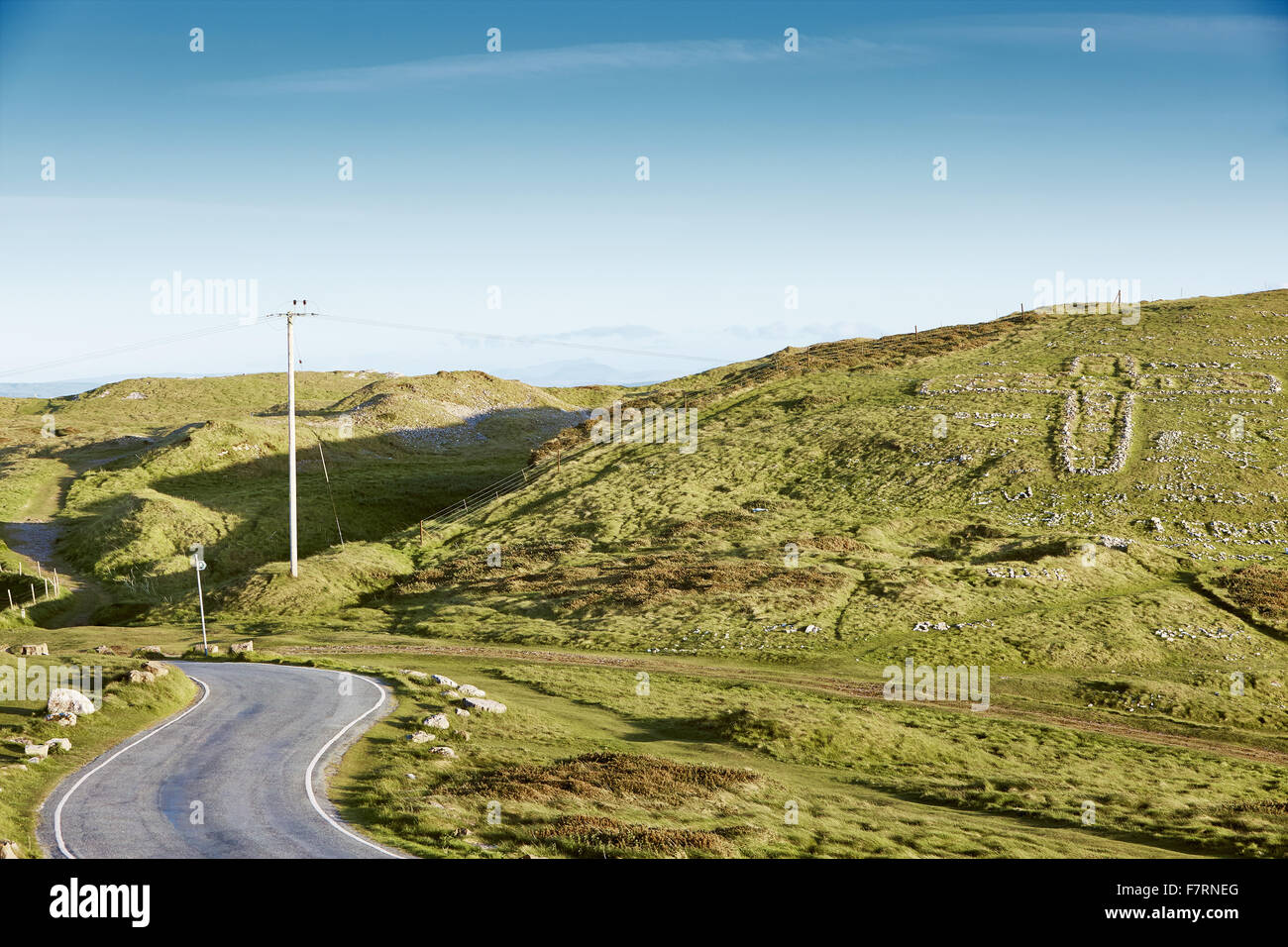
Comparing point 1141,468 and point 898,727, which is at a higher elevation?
point 1141,468

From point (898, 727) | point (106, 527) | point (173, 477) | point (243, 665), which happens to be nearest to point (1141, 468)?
point (898, 727)

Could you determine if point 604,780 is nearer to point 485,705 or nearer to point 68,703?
point 485,705

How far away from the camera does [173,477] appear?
107062 mm

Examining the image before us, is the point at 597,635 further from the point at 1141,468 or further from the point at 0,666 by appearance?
the point at 1141,468

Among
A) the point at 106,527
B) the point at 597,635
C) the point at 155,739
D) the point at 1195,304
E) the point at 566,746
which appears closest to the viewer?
the point at 155,739

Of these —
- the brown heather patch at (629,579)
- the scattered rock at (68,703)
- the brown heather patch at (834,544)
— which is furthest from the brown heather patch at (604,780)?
the brown heather patch at (834,544)

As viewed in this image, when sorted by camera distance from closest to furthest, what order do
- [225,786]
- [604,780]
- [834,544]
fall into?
[225,786] < [604,780] < [834,544]

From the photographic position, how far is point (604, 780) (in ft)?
96.1

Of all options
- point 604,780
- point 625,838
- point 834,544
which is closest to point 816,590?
point 834,544

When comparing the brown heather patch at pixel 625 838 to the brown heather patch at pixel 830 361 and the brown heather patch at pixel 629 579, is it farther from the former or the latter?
the brown heather patch at pixel 830 361

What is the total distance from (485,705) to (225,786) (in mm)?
13256

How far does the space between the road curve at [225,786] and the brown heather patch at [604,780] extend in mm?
5057

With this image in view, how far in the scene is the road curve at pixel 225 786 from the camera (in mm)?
21375

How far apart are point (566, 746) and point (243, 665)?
72.3ft
